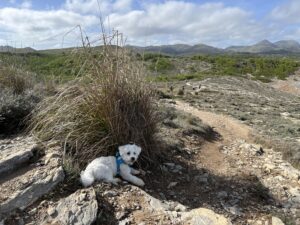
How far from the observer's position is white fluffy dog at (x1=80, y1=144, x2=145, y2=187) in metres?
4.43

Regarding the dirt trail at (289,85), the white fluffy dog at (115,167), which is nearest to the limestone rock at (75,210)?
the white fluffy dog at (115,167)

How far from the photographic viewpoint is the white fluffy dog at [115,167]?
4430 mm

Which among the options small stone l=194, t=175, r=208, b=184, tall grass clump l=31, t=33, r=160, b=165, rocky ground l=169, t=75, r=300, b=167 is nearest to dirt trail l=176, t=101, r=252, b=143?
rocky ground l=169, t=75, r=300, b=167

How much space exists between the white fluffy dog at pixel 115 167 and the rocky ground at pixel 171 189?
0.36ft

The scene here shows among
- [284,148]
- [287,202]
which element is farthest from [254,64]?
[287,202]

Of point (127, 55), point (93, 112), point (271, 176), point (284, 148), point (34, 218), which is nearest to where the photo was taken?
point (34, 218)

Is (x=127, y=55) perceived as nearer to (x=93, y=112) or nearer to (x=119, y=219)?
(x=93, y=112)

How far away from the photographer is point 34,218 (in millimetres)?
3760

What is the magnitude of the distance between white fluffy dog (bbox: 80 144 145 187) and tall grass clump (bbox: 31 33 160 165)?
1.04ft

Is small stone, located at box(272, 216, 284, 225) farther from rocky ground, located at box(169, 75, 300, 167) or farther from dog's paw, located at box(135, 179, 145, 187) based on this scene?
rocky ground, located at box(169, 75, 300, 167)

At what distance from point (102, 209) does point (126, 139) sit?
1289 millimetres

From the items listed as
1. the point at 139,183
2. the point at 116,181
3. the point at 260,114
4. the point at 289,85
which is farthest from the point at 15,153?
the point at 289,85

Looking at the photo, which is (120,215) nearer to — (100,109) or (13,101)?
(100,109)

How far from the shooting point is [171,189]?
16.4ft
